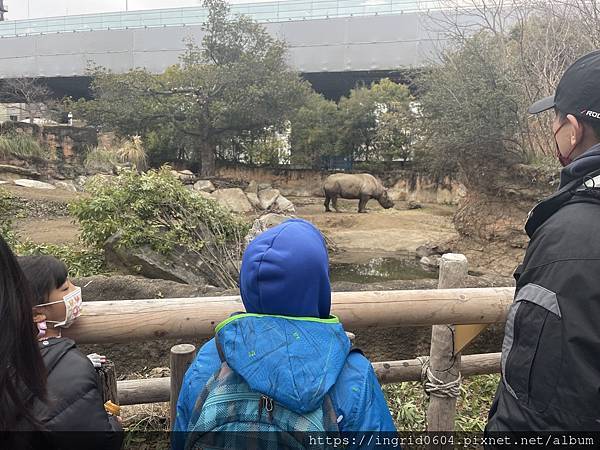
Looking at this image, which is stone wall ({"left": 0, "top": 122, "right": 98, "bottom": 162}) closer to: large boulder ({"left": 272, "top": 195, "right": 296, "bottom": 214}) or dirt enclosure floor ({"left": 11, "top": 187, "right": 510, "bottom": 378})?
dirt enclosure floor ({"left": 11, "top": 187, "right": 510, "bottom": 378})

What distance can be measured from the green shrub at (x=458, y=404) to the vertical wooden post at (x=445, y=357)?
0.55 m

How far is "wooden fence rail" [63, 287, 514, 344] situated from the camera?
5.42 ft

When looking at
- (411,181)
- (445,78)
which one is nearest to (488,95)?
(445,78)

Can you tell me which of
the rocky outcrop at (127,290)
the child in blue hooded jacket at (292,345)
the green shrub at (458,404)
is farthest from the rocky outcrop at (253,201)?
the child in blue hooded jacket at (292,345)

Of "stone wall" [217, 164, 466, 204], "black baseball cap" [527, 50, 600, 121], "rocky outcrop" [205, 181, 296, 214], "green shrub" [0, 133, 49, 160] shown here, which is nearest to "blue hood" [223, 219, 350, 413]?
"black baseball cap" [527, 50, 600, 121]

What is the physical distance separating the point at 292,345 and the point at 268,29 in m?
29.0

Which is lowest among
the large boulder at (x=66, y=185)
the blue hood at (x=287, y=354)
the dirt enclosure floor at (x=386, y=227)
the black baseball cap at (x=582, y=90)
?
the dirt enclosure floor at (x=386, y=227)

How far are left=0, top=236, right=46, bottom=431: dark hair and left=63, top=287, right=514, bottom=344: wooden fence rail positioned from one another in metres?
0.53

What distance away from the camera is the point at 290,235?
1245 mm

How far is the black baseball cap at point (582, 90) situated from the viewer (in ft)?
4.42

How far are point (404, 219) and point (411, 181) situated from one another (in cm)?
561

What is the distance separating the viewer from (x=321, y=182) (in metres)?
23.2

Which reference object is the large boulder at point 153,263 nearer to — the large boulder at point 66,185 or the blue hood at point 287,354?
the blue hood at point 287,354

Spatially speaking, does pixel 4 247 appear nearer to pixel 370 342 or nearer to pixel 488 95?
pixel 370 342
